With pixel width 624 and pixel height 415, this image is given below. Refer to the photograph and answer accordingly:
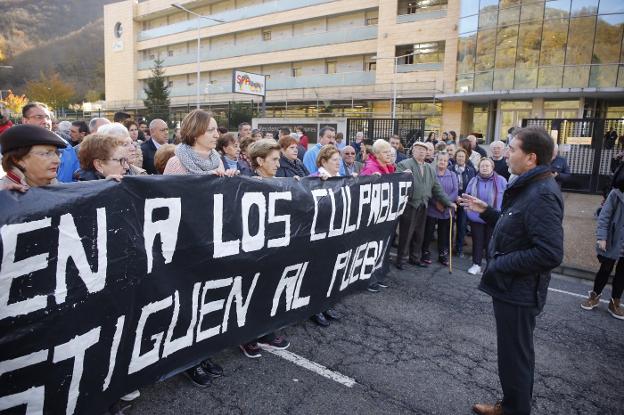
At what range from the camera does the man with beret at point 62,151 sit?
5.03m

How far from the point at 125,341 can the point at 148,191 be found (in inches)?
37.3

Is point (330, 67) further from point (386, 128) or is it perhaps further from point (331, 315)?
point (331, 315)

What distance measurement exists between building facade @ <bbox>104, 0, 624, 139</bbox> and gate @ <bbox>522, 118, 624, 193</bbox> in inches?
508

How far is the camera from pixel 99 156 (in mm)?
3098

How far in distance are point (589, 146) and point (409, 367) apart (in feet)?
45.8

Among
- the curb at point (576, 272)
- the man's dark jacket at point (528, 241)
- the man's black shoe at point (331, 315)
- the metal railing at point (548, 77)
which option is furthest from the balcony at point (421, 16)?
the man's dark jacket at point (528, 241)

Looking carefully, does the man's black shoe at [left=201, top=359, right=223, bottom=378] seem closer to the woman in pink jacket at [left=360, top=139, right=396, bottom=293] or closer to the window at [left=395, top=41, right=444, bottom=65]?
the woman in pink jacket at [left=360, top=139, right=396, bottom=293]

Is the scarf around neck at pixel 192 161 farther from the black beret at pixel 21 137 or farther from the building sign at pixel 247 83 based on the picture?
the building sign at pixel 247 83

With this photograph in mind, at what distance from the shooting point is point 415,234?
661 centimetres

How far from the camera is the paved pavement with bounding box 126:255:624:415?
303 cm

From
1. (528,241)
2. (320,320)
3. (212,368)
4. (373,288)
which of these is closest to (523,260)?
(528,241)

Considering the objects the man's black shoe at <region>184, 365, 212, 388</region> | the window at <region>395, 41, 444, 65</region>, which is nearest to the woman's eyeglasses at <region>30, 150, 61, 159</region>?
the man's black shoe at <region>184, 365, 212, 388</region>

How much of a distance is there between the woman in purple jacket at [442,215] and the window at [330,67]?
1290 inches

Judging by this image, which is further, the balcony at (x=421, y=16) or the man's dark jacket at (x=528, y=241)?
the balcony at (x=421, y=16)
